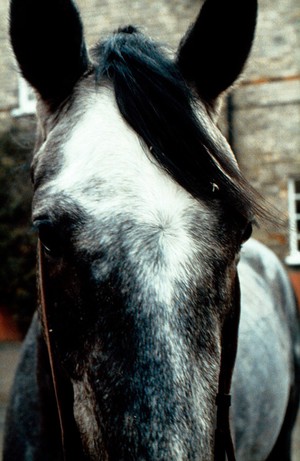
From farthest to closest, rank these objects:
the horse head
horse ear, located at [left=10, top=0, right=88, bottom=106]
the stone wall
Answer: the stone wall < horse ear, located at [left=10, top=0, right=88, bottom=106] < the horse head

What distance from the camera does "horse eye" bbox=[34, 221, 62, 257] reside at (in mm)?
1525

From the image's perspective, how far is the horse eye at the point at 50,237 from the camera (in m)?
1.53

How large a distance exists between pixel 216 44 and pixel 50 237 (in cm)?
92

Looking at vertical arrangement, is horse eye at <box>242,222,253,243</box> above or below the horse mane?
below

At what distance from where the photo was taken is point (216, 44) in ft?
6.42

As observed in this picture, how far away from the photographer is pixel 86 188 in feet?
4.93

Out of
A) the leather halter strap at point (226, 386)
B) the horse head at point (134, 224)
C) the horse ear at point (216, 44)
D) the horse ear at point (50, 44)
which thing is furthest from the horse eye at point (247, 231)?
the horse ear at point (50, 44)

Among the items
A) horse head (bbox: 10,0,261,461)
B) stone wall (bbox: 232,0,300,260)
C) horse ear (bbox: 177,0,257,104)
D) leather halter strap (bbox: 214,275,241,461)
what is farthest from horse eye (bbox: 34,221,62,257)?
stone wall (bbox: 232,0,300,260)

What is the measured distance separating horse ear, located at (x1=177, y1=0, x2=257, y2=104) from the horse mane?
0.46 ft

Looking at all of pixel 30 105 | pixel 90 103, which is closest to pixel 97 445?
pixel 90 103

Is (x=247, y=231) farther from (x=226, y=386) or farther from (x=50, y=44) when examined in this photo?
(x=50, y=44)

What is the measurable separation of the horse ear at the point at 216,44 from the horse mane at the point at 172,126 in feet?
0.46

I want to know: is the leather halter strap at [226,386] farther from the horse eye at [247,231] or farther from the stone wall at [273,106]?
the stone wall at [273,106]

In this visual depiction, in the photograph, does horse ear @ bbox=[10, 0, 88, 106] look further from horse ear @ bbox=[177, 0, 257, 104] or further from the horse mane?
horse ear @ bbox=[177, 0, 257, 104]
